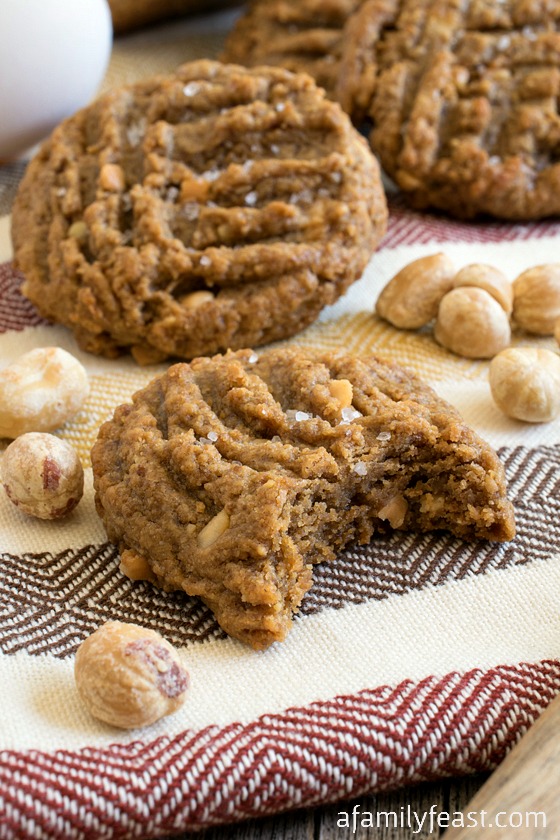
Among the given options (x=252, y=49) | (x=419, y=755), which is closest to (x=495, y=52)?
(x=252, y=49)

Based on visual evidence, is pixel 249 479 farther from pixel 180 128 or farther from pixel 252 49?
pixel 252 49

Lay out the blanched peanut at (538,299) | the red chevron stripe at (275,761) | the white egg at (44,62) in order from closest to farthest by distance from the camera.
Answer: the red chevron stripe at (275,761) < the blanched peanut at (538,299) < the white egg at (44,62)

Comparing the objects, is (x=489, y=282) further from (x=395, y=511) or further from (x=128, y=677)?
(x=128, y=677)

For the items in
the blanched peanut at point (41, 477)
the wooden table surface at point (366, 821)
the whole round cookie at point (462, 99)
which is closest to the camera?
the wooden table surface at point (366, 821)

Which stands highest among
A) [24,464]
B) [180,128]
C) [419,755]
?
[180,128]

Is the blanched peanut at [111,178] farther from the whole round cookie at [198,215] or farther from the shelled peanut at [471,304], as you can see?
the shelled peanut at [471,304]

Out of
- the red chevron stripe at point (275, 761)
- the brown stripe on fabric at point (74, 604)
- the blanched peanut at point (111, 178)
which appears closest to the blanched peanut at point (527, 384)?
the red chevron stripe at point (275, 761)
